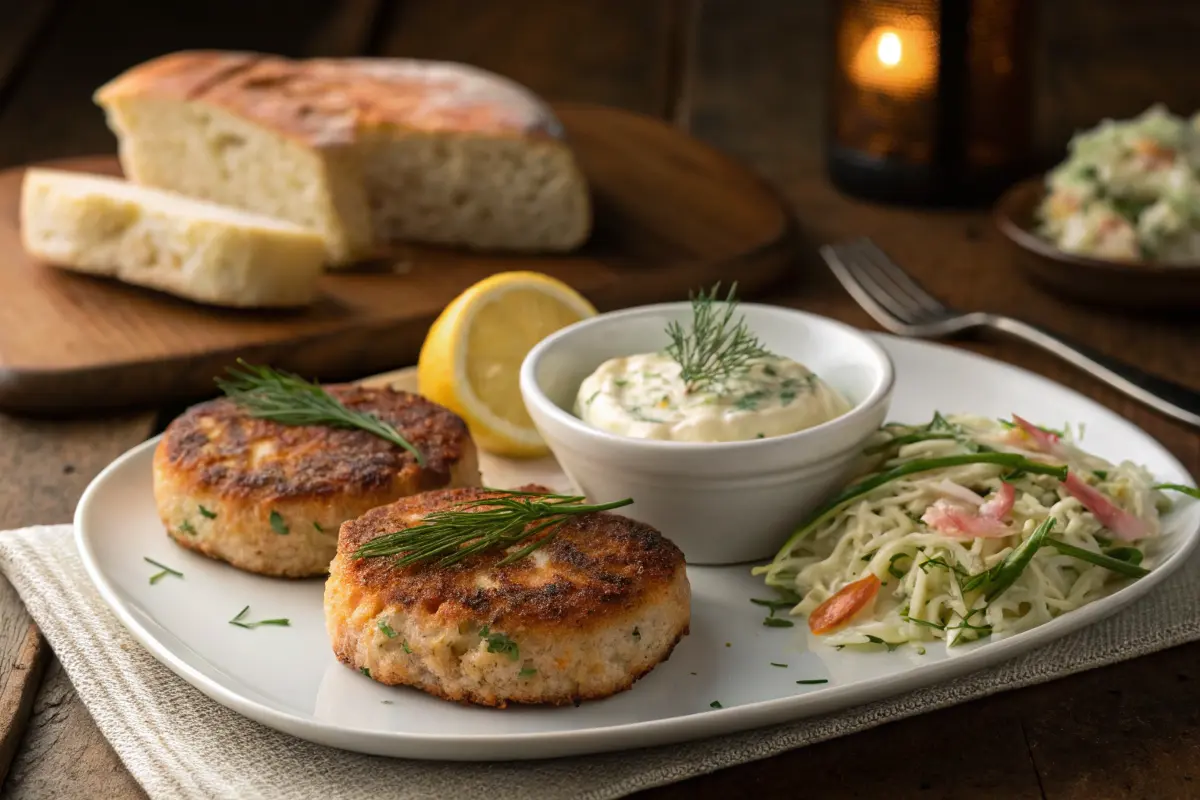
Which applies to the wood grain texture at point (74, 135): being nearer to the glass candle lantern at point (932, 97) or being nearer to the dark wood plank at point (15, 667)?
the dark wood plank at point (15, 667)

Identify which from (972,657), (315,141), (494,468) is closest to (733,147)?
(315,141)

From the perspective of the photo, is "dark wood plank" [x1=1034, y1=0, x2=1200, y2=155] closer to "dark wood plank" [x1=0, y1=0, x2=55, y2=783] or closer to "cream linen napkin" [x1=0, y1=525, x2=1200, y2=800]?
"cream linen napkin" [x1=0, y1=525, x2=1200, y2=800]

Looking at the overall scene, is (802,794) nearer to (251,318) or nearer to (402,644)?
(402,644)

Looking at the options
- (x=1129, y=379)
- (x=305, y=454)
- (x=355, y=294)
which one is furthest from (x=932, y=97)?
(x=305, y=454)

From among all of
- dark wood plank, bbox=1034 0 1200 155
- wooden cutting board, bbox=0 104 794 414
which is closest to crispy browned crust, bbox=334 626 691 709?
wooden cutting board, bbox=0 104 794 414

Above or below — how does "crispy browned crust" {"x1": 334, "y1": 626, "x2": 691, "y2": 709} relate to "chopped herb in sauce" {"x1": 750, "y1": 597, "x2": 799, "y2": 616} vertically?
above

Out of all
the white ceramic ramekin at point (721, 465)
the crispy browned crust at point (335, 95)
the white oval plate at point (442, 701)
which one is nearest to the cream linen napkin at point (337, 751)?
the white oval plate at point (442, 701)
